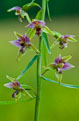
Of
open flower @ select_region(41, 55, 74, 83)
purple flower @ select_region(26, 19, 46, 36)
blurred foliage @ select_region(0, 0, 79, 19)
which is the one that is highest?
blurred foliage @ select_region(0, 0, 79, 19)

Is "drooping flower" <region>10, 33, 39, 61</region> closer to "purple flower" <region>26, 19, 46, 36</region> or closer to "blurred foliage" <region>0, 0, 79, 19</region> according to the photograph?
"purple flower" <region>26, 19, 46, 36</region>

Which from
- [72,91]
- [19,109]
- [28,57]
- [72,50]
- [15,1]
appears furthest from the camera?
[15,1]

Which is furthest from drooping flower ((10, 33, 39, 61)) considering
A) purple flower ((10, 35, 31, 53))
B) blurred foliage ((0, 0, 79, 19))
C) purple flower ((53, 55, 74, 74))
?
blurred foliage ((0, 0, 79, 19))

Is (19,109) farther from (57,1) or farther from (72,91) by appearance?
(57,1)

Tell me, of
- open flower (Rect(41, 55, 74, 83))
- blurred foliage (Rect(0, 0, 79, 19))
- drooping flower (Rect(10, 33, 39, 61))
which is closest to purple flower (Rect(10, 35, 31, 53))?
drooping flower (Rect(10, 33, 39, 61))

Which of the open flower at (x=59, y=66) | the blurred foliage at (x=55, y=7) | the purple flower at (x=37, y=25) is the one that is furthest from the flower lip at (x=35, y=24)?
the blurred foliage at (x=55, y=7)

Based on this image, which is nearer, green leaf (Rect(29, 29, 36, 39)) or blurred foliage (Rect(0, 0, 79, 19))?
green leaf (Rect(29, 29, 36, 39))

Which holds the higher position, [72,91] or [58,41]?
[58,41]

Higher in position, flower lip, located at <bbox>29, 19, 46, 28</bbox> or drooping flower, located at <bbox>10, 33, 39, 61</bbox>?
flower lip, located at <bbox>29, 19, 46, 28</bbox>

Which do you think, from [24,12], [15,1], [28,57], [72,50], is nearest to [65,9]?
[15,1]
